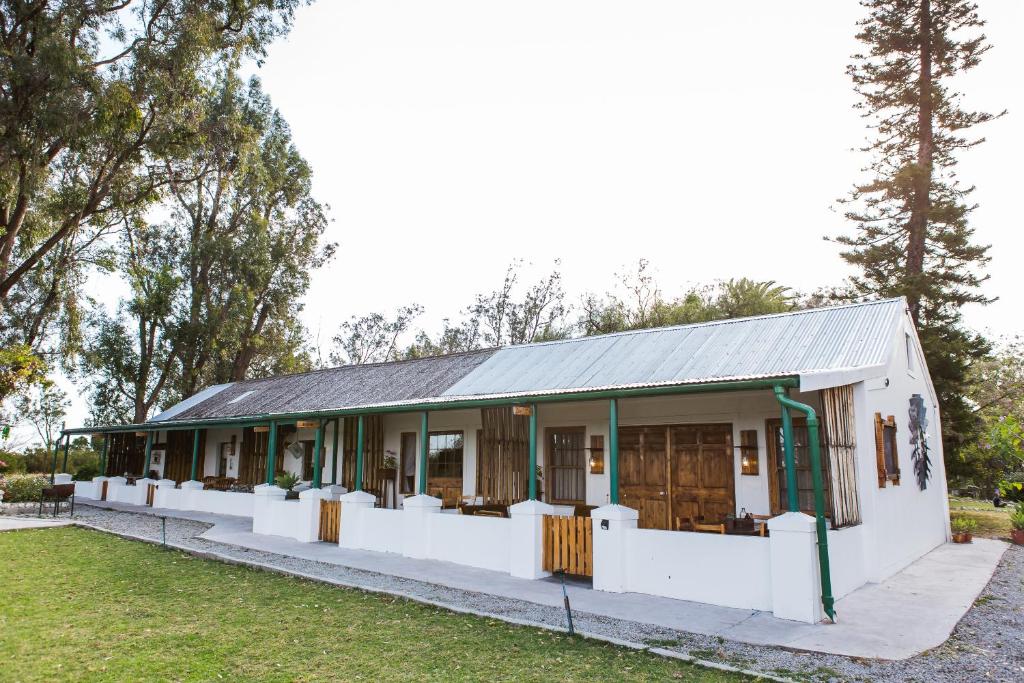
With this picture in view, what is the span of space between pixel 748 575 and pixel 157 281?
88.5ft

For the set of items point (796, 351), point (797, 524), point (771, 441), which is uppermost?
point (796, 351)

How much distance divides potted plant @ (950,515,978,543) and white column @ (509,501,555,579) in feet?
30.2

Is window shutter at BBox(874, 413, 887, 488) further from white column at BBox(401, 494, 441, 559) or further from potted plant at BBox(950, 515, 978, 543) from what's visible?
white column at BBox(401, 494, 441, 559)

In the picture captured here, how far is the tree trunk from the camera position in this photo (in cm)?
2016

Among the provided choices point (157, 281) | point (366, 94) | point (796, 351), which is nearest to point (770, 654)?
point (796, 351)

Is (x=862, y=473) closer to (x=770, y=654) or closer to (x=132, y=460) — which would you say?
(x=770, y=654)

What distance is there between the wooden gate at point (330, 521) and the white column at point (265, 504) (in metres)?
1.44

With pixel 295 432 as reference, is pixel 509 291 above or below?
above

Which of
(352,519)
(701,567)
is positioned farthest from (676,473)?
(352,519)

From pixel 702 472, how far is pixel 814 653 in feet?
17.6

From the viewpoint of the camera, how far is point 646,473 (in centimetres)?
1163

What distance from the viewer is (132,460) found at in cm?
2392

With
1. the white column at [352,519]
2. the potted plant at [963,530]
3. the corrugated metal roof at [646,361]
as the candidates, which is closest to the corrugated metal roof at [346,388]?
the corrugated metal roof at [646,361]

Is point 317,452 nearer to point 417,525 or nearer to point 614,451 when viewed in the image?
point 417,525
